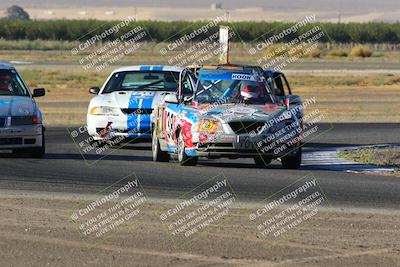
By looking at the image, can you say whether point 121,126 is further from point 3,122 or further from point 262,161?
point 262,161

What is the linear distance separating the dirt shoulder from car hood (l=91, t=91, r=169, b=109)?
8516 millimetres

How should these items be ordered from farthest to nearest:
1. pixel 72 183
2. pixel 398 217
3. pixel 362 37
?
pixel 362 37 → pixel 72 183 → pixel 398 217

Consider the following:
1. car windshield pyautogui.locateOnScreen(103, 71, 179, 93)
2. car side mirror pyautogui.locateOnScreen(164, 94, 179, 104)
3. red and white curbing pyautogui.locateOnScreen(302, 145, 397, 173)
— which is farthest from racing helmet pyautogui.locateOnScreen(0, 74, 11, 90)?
red and white curbing pyautogui.locateOnScreen(302, 145, 397, 173)

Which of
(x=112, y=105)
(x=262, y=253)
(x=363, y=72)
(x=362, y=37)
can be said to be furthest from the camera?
(x=362, y=37)

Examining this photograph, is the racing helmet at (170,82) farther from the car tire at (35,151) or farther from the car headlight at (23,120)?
the car headlight at (23,120)

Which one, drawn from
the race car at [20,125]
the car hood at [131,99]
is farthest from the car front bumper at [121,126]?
the race car at [20,125]

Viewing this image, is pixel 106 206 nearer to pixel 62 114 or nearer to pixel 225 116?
pixel 225 116

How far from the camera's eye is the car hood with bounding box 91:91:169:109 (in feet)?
69.1

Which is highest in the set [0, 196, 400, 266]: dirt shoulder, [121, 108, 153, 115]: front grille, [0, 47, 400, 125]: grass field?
[0, 196, 400, 266]: dirt shoulder

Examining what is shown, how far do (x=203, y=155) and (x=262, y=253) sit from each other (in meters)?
6.98

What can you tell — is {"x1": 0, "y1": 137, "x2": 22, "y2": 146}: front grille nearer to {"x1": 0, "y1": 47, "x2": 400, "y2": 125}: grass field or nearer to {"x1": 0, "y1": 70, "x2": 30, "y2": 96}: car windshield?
{"x1": 0, "y1": 70, "x2": 30, "y2": 96}: car windshield

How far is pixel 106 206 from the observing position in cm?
1291

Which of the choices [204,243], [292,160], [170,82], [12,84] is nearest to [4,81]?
[12,84]

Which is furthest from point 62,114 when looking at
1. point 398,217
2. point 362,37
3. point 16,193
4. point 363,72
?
point 362,37
